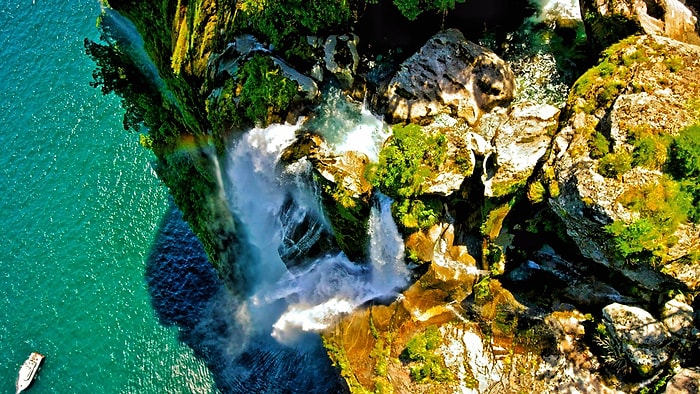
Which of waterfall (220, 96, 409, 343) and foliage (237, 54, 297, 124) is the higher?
foliage (237, 54, 297, 124)

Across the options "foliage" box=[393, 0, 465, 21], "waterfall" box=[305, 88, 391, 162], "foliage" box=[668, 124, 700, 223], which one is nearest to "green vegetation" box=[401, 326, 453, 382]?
"waterfall" box=[305, 88, 391, 162]

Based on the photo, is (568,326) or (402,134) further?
(568,326)

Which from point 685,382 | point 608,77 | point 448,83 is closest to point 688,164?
point 608,77

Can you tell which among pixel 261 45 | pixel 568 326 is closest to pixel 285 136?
pixel 261 45

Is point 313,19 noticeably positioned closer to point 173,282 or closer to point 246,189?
point 246,189

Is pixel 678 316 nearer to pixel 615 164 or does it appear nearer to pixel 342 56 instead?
pixel 615 164

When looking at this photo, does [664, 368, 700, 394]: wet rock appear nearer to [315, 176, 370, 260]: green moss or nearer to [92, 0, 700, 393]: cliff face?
[92, 0, 700, 393]: cliff face
